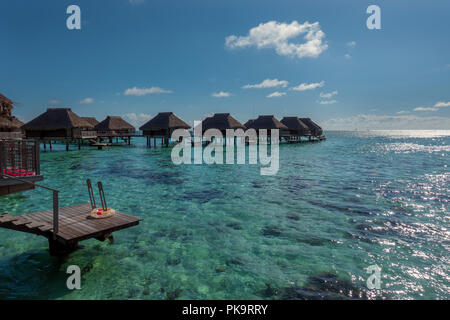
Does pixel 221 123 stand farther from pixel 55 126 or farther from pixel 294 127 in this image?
pixel 55 126

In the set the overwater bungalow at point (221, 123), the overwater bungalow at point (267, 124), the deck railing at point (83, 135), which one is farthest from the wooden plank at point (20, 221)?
the overwater bungalow at point (267, 124)

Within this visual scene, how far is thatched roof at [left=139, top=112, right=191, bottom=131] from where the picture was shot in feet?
131

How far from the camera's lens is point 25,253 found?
6359 mm

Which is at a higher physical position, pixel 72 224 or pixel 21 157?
pixel 21 157

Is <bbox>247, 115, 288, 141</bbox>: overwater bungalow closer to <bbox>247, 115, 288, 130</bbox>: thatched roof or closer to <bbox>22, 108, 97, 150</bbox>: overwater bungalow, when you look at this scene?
<bbox>247, 115, 288, 130</bbox>: thatched roof

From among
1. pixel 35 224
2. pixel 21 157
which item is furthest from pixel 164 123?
pixel 35 224

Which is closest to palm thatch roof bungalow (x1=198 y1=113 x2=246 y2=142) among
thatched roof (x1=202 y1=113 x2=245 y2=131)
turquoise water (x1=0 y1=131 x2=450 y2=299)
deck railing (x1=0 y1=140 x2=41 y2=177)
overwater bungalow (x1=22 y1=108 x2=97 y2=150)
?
thatched roof (x1=202 y1=113 x2=245 y2=131)

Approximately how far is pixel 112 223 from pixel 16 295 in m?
2.03

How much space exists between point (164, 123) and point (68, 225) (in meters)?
35.8

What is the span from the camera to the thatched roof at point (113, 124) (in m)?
44.1

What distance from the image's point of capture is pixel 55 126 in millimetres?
34219

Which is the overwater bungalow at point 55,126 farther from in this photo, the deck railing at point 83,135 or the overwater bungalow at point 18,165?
the overwater bungalow at point 18,165
